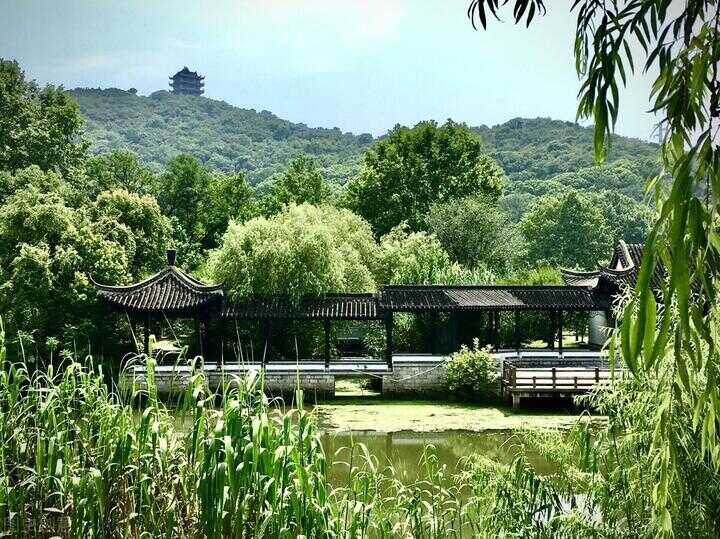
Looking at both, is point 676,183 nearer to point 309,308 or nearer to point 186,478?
point 186,478

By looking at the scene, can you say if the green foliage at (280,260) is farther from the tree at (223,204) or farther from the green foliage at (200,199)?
the green foliage at (200,199)

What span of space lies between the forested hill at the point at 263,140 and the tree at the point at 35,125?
2713 cm

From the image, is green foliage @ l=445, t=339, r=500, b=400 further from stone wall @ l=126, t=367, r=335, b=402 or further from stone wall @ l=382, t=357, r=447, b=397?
stone wall @ l=126, t=367, r=335, b=402

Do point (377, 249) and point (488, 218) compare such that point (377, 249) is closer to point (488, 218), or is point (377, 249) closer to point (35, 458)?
point (488, 218)

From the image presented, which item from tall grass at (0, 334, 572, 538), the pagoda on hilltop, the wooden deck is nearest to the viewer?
tall grass at (0, 334, 572, 538)

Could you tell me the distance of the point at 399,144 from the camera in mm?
31469

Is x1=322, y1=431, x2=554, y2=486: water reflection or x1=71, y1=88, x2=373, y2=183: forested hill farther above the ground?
x1=71, y1=88, x2=373, y2=183: forested hill

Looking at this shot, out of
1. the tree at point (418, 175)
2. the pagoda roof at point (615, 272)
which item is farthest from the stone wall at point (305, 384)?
the tree at point (418, 175)

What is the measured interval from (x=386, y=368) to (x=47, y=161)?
13.7 metres

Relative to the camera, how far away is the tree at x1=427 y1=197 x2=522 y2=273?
26.3 metres

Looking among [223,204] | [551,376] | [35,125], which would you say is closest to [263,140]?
[223,204]

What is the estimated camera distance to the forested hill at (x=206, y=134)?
67.1 meters

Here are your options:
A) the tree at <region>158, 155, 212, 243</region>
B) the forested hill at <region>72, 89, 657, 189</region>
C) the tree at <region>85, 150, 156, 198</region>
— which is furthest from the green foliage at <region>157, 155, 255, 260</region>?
the forested hill at <region>72, 89, 657, 189</region>

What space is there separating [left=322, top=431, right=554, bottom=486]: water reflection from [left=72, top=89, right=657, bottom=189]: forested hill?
35796 millimetres
